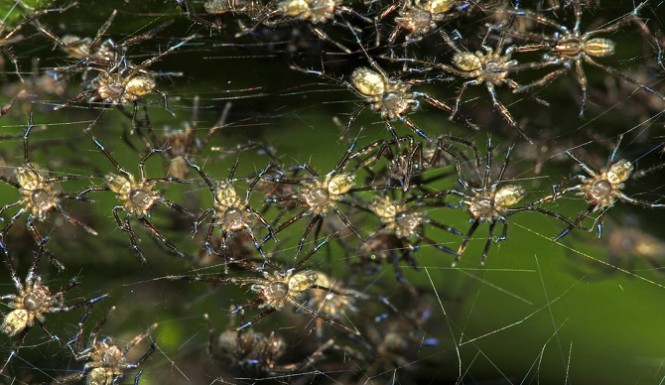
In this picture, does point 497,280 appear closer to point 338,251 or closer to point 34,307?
point 338,251

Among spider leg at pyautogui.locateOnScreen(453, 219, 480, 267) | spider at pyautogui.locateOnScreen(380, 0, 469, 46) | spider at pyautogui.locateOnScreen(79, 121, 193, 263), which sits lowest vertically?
spider at pyautogui.locateOnScreen(79, 121, 193, 263)

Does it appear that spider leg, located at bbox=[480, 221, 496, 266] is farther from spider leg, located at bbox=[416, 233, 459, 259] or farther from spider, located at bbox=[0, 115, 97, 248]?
spider, located at bbox=[0, 115, 97, 248]

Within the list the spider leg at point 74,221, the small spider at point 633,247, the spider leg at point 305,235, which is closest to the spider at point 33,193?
the spider leg at point 74,221

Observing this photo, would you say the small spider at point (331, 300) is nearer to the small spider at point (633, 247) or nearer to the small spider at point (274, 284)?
the small spider at point (274, 284)

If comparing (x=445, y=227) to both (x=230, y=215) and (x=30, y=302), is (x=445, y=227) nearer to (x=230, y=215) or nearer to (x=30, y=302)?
(x=230, y=215)

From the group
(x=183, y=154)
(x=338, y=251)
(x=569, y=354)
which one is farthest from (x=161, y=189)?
(x=569, y=354)

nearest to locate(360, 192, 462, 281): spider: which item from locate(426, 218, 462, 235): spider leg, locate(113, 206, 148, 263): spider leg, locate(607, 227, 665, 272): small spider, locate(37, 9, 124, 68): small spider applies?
locate(426, 218, 462, 235): spider leg

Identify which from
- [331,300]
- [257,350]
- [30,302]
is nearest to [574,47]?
[331,300]
